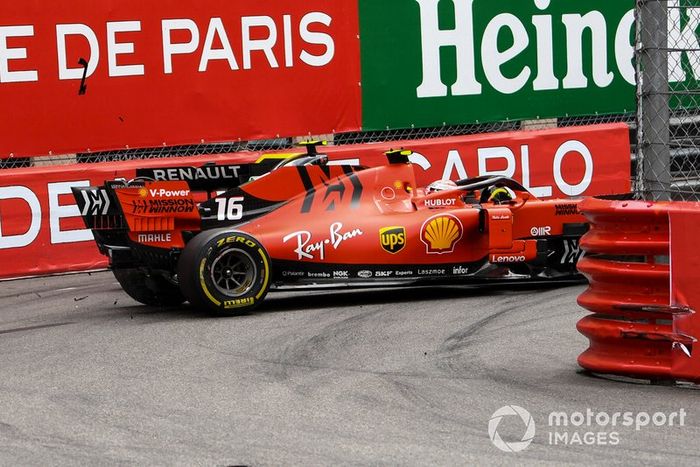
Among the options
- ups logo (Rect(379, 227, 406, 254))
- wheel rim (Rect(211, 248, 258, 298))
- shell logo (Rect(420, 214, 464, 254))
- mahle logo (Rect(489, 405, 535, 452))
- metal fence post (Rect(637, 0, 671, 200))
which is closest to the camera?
mahle logo (Rect(489, 405, 535, 452))

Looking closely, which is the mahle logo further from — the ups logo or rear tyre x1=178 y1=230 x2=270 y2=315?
the ups logo

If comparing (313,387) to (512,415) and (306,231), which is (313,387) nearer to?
(512,415)

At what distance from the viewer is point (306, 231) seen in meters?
9.50

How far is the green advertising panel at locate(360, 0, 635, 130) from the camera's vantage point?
45.2 feet

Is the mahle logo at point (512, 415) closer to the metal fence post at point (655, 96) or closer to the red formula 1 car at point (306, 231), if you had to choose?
the metal fence post at point (655, 96)

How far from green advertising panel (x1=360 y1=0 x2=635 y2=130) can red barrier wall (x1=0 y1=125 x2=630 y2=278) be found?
0.58 meters

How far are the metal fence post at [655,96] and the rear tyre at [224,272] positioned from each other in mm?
3224

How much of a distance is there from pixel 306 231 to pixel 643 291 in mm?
3778

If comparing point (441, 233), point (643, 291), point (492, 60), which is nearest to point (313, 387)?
point (643, 291)

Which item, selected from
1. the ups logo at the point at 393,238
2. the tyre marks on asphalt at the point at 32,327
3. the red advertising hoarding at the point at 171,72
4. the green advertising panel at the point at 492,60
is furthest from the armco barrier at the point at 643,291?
the green advertising panel at the point at 492,60

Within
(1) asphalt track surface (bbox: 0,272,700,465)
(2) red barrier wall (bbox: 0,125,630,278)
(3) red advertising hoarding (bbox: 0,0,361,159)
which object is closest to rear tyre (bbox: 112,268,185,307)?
(1) asphalt track surface (bbox: 0,272,700,465)

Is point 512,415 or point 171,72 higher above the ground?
point 171,72

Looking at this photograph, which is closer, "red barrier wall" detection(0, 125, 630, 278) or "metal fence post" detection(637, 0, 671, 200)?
"metal fence post" detection(637, 0, 671, 200)

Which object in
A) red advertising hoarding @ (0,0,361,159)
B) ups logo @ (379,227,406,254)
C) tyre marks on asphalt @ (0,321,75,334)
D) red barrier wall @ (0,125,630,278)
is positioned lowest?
tyre marks on asphalt @ (0,321,75,334)
